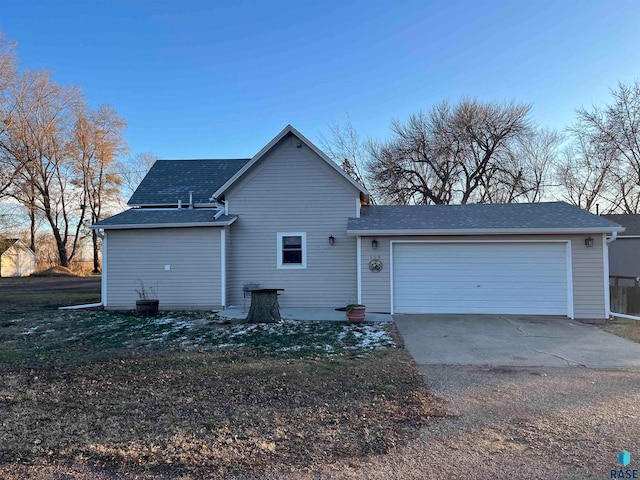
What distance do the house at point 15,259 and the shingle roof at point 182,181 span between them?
24680 mm

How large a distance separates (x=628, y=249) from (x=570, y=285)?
9.07 metres

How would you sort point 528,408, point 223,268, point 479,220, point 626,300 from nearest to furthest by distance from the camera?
point 528,408
point 479,220
point 223,268
point 626,300

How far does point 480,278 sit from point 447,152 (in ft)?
56.0

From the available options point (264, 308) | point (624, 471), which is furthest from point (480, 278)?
point (624, 471)

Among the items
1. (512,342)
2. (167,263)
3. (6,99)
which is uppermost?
(6,99)

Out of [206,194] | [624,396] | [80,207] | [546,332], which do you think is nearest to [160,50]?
[206,194]

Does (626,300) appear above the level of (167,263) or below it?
below

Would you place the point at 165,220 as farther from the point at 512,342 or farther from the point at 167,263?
the point at 512,342

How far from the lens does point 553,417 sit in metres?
4.05

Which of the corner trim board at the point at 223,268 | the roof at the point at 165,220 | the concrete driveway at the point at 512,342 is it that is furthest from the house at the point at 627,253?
the roof at the point at 165,220

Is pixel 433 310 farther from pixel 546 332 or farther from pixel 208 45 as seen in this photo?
pixel 208 45

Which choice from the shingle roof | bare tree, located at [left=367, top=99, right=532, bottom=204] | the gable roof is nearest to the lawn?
the gable roof

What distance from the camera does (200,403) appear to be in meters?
4.45

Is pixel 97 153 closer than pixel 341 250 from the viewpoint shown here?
No
